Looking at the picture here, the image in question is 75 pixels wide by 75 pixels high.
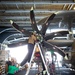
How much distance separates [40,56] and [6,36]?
28.6 ft

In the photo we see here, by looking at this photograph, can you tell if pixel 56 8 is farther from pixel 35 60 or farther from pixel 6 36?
pixel 6 36

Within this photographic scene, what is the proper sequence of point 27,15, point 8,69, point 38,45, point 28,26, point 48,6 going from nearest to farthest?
1. point 8,69
2. point 38,45
3. point 48,6
4. point 27,15
5. point 28,26

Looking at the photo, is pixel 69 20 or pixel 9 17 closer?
pixel 69 20

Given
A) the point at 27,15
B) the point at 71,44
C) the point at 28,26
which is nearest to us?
the point at 71,44

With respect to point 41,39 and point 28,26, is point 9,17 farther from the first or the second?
point 41,39

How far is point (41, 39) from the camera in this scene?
30.0 feet

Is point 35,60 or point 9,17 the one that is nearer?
point 35,60

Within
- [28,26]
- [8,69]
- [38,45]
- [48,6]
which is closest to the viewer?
[8,69]

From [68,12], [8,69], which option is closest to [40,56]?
[8,69]

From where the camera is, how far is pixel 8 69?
8.36 metres

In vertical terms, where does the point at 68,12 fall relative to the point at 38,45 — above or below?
above

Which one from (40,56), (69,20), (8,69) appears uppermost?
(69,20)

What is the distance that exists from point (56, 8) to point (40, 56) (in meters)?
4.19

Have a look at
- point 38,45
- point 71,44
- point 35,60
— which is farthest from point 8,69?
point 71,44
